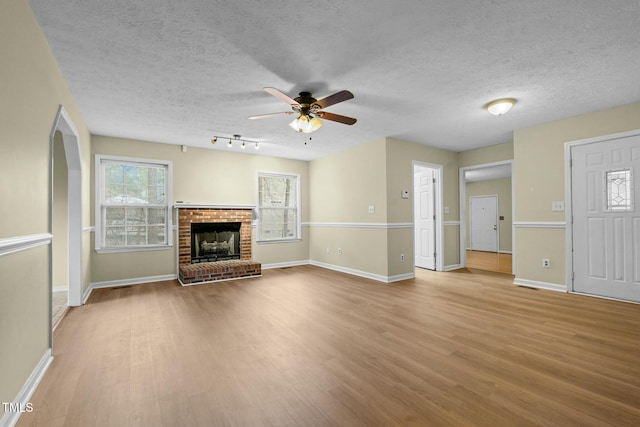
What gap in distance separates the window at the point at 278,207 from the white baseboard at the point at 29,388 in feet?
13.7

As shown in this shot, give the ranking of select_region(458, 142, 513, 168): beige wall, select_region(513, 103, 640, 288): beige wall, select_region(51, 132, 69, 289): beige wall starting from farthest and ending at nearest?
select_region(458, 142, 513, 168): beige wall
select_region(51, 132, 69, 289): beige wall
select_region(513, 103, 640, 288): beige wall

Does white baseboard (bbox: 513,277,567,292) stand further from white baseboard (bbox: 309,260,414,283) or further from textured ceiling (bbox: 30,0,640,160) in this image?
textured ceiling (bbox: 30,0,640,160)

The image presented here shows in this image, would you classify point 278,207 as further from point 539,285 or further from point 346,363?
point 539,285

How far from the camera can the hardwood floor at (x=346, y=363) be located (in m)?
1.63

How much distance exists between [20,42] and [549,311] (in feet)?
17.0

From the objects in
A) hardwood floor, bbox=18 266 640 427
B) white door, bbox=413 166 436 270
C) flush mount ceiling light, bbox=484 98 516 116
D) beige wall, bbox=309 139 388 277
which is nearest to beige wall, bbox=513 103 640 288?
hardwood floor, bbox=18 266 640 427

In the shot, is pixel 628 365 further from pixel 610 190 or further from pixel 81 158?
pixel 81 158

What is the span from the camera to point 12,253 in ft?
5.35

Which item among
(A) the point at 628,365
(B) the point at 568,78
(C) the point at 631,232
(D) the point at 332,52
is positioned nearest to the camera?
(A) the point at 628,365

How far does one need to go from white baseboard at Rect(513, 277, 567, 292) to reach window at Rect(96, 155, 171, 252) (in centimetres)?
598

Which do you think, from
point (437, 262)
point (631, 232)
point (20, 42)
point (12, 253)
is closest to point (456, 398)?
point (12, 253)

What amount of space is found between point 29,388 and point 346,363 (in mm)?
2070

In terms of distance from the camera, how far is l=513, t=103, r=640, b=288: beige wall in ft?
13.3

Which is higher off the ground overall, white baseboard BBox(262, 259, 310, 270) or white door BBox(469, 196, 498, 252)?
white door BBox(469, 196, 498, 252)
